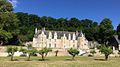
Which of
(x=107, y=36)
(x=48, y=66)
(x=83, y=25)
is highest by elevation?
(x=83, y=25)

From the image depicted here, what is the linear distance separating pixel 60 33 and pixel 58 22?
61.8 metres

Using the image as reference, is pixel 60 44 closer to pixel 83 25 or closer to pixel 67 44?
pixel 67 44

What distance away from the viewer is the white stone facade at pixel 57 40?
322ft

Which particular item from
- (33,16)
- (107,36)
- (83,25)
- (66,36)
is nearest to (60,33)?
(66,36)

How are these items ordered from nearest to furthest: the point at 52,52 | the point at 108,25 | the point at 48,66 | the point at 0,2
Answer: the point at 48,66 < the point at 0,2 < the point at 52,52 < the point at 108,25

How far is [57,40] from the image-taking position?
330 ft

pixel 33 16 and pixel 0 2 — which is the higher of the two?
pixel 33 16

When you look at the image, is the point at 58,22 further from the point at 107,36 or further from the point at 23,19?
the point at 107,36

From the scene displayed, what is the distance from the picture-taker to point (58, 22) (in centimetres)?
16362

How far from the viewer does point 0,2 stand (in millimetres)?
50438

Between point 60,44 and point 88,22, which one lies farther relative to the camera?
point 88,22

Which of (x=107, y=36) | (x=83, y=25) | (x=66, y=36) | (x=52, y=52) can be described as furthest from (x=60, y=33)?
(x=83, y=25)

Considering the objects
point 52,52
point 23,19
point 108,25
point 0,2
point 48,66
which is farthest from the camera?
point 23,19

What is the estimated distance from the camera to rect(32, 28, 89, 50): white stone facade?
3858 inches
